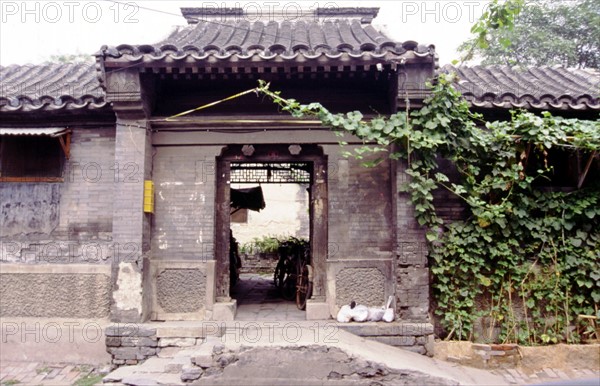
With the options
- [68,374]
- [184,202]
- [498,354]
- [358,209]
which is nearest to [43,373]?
[68,374]

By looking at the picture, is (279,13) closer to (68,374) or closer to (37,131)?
(37,131)

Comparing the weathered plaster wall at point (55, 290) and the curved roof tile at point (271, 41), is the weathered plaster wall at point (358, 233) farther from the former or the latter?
the weathered plaster wall at point (55, 290)

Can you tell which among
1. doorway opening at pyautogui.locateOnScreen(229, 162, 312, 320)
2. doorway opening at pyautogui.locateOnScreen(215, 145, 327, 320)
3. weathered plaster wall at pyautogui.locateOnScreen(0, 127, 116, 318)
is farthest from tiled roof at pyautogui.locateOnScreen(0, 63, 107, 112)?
doorway opening at pyautogui.locateOnScreen(229, 162, 312, 320)

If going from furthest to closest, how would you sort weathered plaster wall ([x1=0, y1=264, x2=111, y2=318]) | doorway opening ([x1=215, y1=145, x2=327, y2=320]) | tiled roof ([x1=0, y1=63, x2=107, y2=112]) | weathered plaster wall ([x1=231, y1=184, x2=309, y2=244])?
weathered plaster wall ([x1=231, y1=184, x2=309, y2=244])
doorway opening ([x1=215, y1=145, x2=327, y2=320])
weathered plaster wall ([x1=0, y1=264, x2=111, y2=318])
tiled roof ([x1=0, y1=63, x2=107, y2=112])

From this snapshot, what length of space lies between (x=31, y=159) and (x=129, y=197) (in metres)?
1.84

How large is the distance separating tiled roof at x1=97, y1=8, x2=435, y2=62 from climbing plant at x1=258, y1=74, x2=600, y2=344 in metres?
0.75

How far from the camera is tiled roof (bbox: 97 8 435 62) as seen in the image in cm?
616

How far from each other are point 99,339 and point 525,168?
21.5ft

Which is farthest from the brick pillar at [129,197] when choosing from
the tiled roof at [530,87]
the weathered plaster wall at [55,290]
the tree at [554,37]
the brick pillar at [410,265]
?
the tree at [554,37]

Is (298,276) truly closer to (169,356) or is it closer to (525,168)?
(169,356)

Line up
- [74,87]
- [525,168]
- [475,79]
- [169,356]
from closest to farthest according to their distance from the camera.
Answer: [169,356]
[525,168]
[74,87]
[475,79]

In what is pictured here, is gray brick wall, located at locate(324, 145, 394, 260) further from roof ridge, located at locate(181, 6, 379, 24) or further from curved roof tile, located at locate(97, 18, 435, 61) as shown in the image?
roof ridge, located at locate(181, 6, 379, 24)

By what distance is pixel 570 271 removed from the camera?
6742 millimetres

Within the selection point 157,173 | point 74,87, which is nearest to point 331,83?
point 157,173
